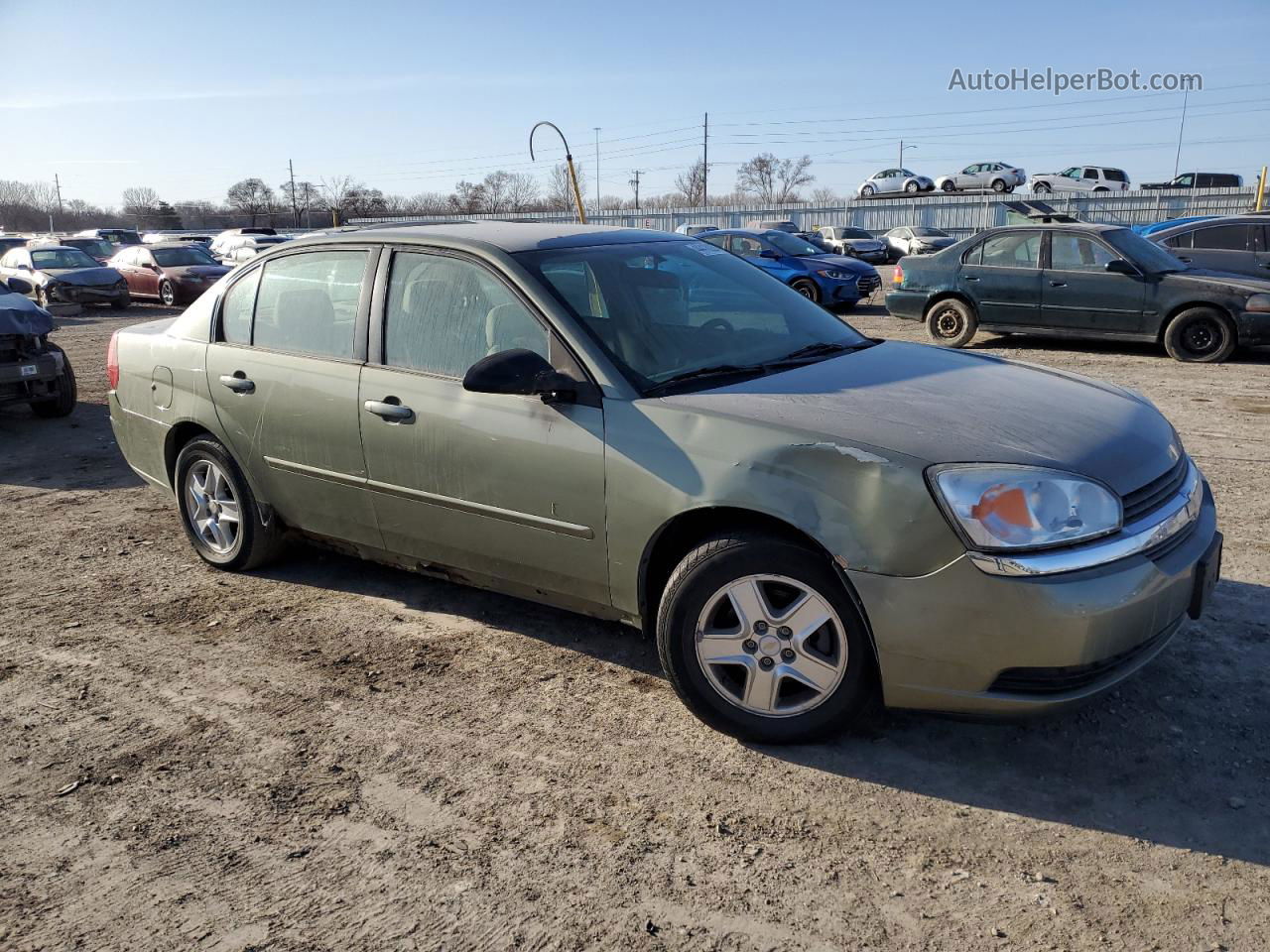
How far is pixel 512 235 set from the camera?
4145mm

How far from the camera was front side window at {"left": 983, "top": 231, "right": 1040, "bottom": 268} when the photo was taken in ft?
39.2

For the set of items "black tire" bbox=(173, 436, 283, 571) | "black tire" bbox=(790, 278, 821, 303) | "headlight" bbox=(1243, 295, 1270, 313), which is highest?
"headlight" bbox=(1243, 295, 1270, 313)

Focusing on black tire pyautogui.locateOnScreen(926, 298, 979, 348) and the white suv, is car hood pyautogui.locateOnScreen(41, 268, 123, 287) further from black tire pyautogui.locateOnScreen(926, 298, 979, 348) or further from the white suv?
the white suv

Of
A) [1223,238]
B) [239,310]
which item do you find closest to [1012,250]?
[1223,238]

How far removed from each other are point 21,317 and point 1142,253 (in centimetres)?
1161

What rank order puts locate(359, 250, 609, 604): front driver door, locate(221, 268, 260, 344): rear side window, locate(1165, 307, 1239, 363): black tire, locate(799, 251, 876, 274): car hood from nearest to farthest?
1. locate(359, 250, 609, 604): front driver door
2. locate(221, 268, 260, 344): rear side window
3. locate(1165, 307, 1239, 363): black tire
4. locate(799, 251, 876, 274): car hood

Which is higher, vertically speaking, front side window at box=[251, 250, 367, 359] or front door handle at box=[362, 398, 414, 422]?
front side window at box=[251, 250, 367, 359]

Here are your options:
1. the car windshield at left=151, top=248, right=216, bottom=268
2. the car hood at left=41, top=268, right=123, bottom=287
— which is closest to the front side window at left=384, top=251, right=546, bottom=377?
the car hood at left=41, top=268, right=123, bottom=287

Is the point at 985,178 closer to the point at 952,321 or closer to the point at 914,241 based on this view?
the point at 914,241

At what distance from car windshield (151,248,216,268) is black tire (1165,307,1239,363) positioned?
65.6ft

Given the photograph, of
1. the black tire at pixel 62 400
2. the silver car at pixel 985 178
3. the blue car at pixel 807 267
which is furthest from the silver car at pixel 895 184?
the black tire at pixel 62 400

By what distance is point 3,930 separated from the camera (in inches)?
98.3

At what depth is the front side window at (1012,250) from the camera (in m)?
11.9

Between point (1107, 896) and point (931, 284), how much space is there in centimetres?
1108
